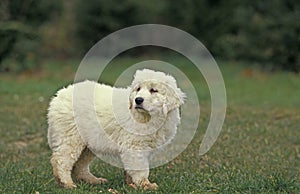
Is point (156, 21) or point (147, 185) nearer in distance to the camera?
point (147, 185)

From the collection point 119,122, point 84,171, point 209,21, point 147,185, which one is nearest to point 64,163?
point 84,171

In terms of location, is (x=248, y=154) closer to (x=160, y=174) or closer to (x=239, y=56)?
(x=160, y=174)

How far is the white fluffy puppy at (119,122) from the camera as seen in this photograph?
6633 mm

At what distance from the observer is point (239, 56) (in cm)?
2195

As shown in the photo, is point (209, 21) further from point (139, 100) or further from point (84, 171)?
point (139, 100)

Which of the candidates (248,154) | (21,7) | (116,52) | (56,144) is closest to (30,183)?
(56,144)

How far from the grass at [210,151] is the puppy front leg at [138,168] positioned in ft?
0.45

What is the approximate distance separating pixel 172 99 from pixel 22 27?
45.5ft

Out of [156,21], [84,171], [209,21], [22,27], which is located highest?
[209,21]

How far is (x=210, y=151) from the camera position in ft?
30.1

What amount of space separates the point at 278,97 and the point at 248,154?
6.96 meters

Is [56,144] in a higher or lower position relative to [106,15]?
lower

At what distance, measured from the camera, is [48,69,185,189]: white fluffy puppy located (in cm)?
663

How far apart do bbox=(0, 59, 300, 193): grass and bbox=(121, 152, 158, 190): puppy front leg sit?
137mm
